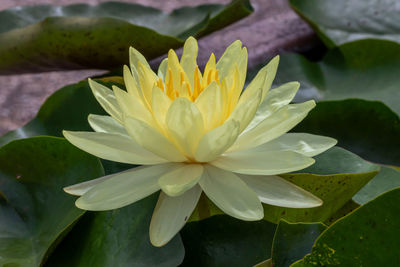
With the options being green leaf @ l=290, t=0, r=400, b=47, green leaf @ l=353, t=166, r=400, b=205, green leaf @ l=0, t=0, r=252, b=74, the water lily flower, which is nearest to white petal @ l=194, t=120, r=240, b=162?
the water lily flower

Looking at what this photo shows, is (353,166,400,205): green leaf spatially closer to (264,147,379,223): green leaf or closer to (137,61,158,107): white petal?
(264,147,379,223): green leaf

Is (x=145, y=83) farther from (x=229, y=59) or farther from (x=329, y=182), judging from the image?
(x=329, y=182)

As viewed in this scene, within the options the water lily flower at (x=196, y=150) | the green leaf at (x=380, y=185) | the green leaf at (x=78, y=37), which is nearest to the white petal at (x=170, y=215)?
the water lily flower at (x=196, y=150)

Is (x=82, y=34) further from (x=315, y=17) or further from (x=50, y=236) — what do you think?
(x=315, y=17)

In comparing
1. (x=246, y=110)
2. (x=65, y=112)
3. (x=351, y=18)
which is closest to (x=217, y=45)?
(x=351, y=18)

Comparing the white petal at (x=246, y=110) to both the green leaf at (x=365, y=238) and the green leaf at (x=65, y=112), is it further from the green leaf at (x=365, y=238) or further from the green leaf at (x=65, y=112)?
the green leaf at (x=65, y=112)

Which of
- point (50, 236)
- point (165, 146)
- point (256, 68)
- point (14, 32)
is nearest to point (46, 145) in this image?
point (50, 236)
